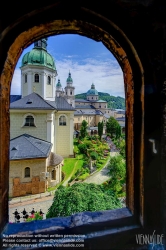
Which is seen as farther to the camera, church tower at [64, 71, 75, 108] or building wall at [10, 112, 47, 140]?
church tower at [64, 71, 75, 108]

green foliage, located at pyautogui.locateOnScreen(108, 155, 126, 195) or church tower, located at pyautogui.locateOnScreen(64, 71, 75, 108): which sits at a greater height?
church tower, located at pyautogui.locateOnScreen(64, 71, 75, 108)

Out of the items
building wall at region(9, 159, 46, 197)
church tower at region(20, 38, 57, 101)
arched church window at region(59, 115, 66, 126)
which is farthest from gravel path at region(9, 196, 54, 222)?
church tower at region(20, 38, 57, 101)

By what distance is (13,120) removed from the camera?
55.5ft

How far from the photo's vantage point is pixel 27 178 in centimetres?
1228

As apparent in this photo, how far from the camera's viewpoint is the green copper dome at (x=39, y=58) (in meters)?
21.1

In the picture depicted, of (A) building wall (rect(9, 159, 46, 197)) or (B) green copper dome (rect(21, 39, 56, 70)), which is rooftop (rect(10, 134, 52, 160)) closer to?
(A) building wall (rect(9, 159, 46, 197))

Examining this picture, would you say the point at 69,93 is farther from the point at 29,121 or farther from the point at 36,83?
the point at 29,121

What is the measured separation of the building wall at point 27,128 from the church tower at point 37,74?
504 cm

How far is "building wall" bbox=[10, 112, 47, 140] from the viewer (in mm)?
16906

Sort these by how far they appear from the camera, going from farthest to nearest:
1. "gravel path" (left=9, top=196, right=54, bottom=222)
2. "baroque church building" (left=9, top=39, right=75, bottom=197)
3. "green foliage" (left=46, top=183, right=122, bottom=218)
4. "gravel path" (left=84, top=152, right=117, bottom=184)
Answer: "gravel path" (left=84, top=152, right=117, bottom=184), "baroque church building" (left=9, top=39, right=75, bottom=197), "gravel path" (left=9, top=196, right=54, bottom=222), "green foliage" (left=46, top=183, right=122, bottom=218)

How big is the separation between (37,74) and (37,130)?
7878 millimetres

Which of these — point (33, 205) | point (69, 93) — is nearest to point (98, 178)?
point (33, 205)

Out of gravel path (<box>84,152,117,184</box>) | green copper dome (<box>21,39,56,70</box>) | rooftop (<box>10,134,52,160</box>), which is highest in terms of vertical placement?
green copper dome (<box>21,39,56,70</box>)

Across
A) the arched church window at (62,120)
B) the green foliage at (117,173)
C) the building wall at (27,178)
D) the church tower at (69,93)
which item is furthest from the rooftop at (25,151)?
the church tower at (69,93)
